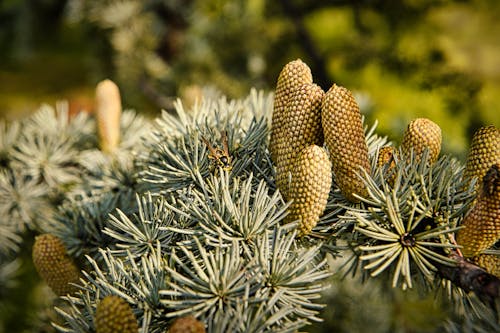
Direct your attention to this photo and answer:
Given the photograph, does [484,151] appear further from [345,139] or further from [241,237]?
[241,237]

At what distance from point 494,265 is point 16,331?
5.22 feet

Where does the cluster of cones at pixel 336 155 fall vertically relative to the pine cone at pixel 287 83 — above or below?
below

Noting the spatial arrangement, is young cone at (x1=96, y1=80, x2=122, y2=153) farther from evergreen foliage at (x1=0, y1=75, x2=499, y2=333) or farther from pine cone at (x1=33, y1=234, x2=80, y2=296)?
pine cone at (x1=33, y1=234, x2=80, y2=296)

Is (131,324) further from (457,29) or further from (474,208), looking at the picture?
(457,29)

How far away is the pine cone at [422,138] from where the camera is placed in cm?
56

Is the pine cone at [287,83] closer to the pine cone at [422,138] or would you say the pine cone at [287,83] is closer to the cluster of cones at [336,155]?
the cluster of cones at [336,155]

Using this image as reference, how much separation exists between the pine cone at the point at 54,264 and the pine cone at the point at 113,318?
7.5 inches

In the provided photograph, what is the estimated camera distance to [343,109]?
1.72 feet

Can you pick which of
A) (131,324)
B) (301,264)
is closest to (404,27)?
(301,264)

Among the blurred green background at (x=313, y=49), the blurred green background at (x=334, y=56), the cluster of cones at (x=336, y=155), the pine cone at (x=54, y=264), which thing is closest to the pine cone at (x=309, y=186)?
the cluster of cones at (x=336, y=155)

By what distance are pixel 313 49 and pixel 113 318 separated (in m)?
1.18

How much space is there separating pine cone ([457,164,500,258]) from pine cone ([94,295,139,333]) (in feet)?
1.13

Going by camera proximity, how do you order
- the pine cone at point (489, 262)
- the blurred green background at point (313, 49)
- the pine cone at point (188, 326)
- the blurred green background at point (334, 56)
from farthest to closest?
the blurred green background at point (313, 49)
the blurred green background at point (334, 56)
the pine cone at point (489, 262)
the pine cone at point (188, 326)

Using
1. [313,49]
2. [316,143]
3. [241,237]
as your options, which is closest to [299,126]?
[316,143]
